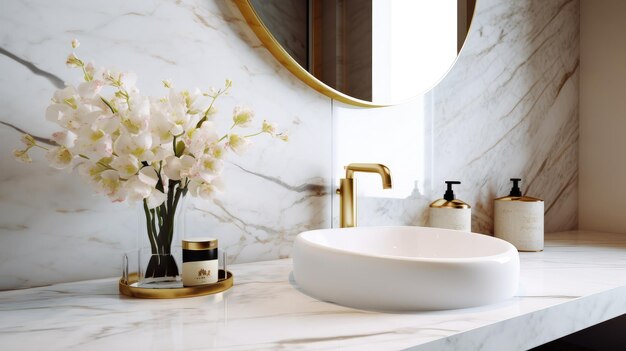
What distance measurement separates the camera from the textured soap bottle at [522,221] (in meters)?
1.35

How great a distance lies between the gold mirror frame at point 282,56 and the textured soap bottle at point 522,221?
1.68 feet

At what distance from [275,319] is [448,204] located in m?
0.71

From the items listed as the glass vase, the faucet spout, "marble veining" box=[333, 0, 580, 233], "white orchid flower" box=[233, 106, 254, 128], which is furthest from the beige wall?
the glass vase

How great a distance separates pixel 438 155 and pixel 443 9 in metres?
0.40

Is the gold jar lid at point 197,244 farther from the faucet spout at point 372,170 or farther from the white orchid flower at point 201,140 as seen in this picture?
the faucet spout at point 372,170

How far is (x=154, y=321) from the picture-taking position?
0.73 meters

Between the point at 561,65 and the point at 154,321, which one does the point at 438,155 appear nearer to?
the point at 561,65

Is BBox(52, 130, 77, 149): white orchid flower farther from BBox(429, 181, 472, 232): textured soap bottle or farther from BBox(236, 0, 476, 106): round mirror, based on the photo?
BBox(429, 181, 472, 232): textured soap bottle

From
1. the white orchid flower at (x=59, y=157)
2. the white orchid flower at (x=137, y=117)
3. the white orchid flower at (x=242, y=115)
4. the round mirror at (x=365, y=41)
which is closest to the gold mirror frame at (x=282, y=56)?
the round mirror at (x=365, y=41)

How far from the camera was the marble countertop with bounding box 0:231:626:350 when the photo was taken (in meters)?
0.65

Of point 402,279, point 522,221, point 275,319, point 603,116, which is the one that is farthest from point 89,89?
point 603,116

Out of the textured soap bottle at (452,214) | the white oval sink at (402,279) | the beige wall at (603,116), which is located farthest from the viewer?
the beige wall at (603,116)

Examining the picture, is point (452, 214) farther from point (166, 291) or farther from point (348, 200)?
point (166, 291)

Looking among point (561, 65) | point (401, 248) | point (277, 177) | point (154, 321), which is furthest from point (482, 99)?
point (154, 321)
